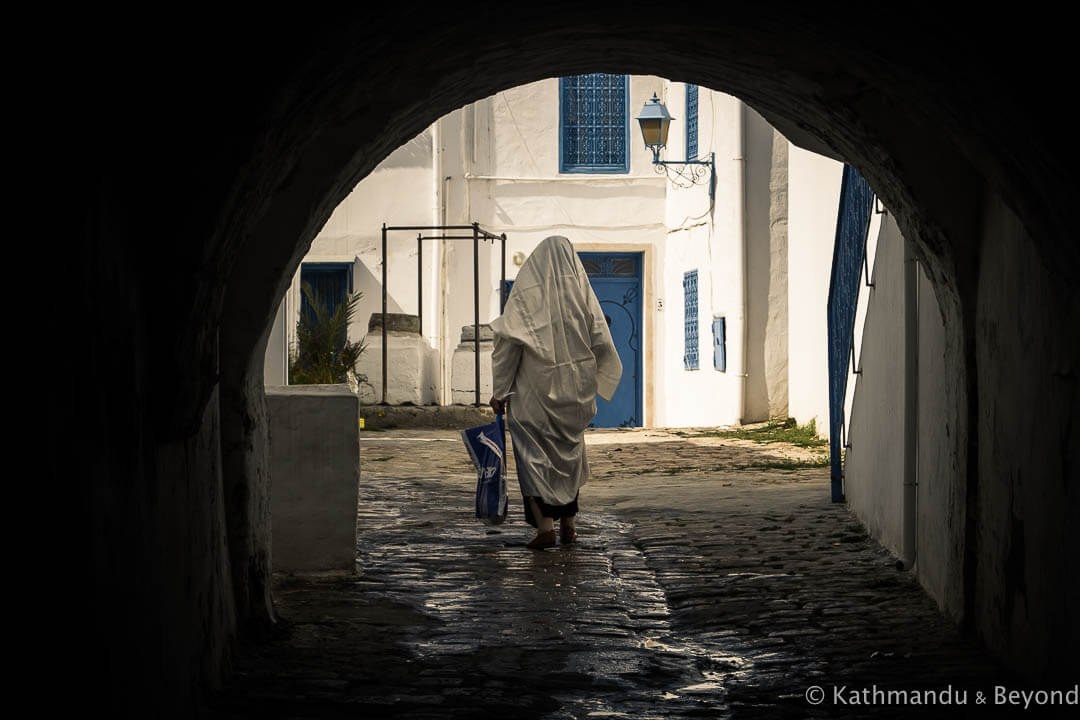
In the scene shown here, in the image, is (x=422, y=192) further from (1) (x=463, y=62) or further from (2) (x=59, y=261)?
(2) (x=59, y=261)

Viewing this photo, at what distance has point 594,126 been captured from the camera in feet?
66.0

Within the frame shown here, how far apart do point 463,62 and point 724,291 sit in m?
12.1

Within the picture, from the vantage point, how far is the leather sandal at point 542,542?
22.4 feet

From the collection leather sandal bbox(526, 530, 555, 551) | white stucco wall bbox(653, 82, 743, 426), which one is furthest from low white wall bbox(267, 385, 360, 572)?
white stucco wall bbox(653, 82, 743, 426)

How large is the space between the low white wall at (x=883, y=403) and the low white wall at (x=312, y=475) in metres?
2.52

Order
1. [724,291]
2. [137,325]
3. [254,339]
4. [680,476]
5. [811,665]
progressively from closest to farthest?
[137,325] < [811,665] < [254,339] < [680,476] < [724,291]

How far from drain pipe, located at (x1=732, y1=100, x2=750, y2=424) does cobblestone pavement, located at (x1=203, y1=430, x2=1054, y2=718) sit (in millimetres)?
A: 7089

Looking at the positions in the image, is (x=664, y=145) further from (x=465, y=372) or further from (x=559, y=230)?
(x=465, y=372)

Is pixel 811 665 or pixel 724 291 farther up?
pixel 724 291

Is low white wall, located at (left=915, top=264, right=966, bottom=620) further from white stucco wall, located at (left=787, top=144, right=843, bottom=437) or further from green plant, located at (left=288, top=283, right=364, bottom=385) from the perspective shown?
green plant, located at (left=288, top=283, right=364, bottom=385)

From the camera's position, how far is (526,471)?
6902mm

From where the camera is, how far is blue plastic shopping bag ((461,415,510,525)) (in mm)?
6832

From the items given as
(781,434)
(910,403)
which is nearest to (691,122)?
(781,434)

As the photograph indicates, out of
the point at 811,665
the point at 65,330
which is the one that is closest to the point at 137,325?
the point at 65,330
